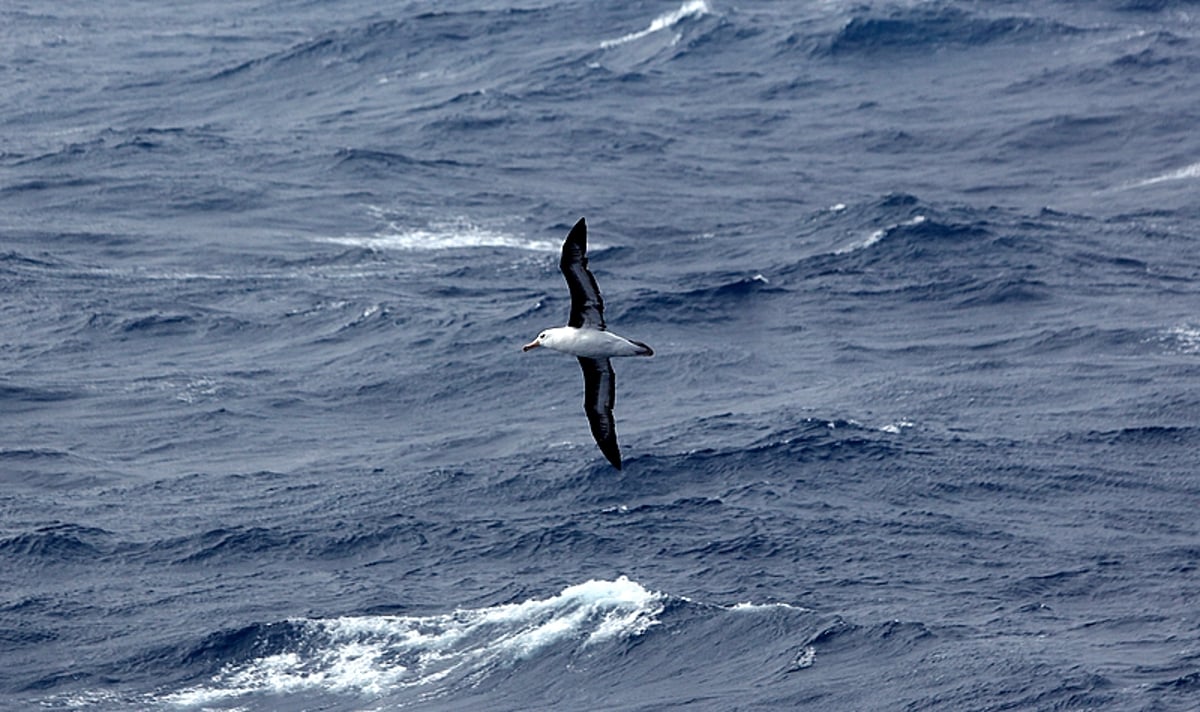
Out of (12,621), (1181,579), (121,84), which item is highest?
(121,84)

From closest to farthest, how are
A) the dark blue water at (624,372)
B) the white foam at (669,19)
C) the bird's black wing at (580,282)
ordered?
1. the bird's black wing at (580,282)
2. the dark blue water at (624,372)
3. the white foam at (669,19)

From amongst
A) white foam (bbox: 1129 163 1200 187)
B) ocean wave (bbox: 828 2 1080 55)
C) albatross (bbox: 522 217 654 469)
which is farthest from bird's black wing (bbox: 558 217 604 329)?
ocean wave (bbox: 828 2 1080 55)

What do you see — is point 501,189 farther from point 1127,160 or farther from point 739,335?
point 1127,160

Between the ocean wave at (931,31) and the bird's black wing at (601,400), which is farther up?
the bird's black wing at (601,400)

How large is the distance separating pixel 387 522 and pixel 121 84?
59.9 metres

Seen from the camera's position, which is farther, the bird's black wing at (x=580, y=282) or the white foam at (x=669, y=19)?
the white foam at (x=669, y=19)

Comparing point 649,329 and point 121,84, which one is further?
point 121,84

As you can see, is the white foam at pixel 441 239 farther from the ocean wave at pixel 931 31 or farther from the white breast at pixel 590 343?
the white breast at pixel 590 343

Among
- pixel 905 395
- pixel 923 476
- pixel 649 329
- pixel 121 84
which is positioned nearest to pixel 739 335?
pixel 649 329

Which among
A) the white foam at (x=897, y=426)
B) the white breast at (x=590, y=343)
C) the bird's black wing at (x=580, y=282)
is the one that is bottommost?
the white foam at (x=897, y=426)

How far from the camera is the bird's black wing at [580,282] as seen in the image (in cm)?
4372

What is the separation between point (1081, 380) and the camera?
80125 millimetres

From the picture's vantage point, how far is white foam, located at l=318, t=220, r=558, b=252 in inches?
3765

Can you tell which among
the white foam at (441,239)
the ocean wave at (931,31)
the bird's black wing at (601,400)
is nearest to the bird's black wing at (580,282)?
the bird's black wing at (601,400)
